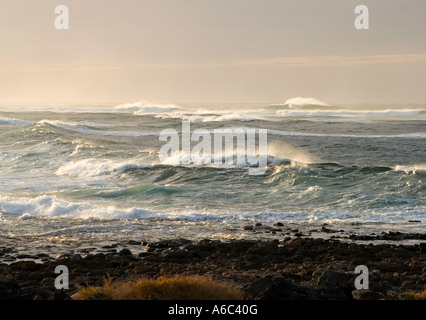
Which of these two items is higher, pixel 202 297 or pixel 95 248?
pixel 202 297

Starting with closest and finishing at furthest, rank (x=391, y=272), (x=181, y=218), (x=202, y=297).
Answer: (x=202, y=297) → (x=391, y=272) → (x=181, y=218)

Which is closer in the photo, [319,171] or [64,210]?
[64,210]

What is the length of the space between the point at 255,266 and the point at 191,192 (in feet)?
43.2

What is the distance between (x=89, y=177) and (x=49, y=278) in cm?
2056

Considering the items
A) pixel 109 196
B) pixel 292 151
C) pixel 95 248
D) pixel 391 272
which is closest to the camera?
pixel 391 272

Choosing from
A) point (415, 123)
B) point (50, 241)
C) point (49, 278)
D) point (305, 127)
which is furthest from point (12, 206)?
point (415, 123)

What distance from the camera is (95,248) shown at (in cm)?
1590

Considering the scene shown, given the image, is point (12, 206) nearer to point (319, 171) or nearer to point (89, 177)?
point (89, 177)

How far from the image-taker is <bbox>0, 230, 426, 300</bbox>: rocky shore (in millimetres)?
10401

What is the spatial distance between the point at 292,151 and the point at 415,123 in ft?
104

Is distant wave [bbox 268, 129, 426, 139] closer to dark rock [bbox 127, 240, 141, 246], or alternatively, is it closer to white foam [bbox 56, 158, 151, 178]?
white foam [bbox 56, 158, 151, 178]

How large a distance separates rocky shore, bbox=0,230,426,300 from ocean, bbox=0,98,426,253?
180cm

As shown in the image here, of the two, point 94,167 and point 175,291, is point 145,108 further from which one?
point 175,291

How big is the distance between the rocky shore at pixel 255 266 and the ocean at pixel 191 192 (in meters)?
1.80
